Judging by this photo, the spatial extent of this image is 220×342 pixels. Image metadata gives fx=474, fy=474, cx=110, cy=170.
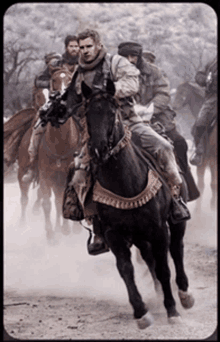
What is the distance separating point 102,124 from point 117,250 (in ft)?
3.33

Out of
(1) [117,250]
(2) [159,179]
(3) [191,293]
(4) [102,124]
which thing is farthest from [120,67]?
(3) [191,293]

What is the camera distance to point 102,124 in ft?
10.6

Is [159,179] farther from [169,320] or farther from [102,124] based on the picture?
[169,320]

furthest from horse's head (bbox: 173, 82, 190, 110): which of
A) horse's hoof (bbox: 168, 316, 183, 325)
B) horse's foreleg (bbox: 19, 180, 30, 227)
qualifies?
horse's hoof (bbox: 168, 316, 183, 325)

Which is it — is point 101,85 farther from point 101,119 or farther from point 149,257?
point 149,257

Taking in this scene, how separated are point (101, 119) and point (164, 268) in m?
1.34

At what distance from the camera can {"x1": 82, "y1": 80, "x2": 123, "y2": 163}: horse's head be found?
3.21 metres

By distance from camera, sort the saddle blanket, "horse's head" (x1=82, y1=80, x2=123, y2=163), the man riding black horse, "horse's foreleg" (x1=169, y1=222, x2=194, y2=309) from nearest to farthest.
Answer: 1. "horse's head" (x1=82, y1=80, x2=123, y2=163)
2. the saddle blanket
3. the man riding black horse
4. "horse's foreleg" (x1=169, y1=222, x2=194, y2=309)

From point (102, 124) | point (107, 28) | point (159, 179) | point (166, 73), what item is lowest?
point (159, 179)

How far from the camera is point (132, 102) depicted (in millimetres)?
3762

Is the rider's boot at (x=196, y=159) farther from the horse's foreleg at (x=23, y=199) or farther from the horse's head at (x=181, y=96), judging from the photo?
the horse's foreleg at (x=23, y=199)

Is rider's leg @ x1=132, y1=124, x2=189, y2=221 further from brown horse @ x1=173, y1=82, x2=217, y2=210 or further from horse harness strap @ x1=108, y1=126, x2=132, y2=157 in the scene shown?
brown horse @ x1=173, y1=82, x2=217, y2=210

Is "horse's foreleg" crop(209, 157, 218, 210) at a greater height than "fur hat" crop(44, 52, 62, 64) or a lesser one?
lesser

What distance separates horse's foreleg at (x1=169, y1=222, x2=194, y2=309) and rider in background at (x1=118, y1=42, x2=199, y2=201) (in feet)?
1.22
